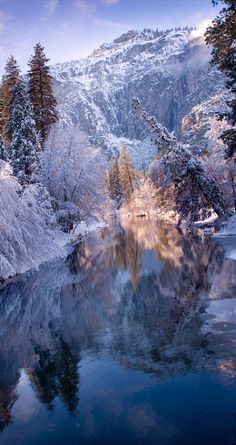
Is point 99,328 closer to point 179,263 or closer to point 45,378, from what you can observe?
point 45,378

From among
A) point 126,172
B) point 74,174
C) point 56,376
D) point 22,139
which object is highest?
point 22,139

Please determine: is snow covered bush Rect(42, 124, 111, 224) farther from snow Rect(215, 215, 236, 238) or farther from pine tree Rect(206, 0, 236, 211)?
pine tree Rect(206, 0, 236, 211)

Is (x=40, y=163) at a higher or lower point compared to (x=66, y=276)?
higher

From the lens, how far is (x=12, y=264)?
22312 millimetres

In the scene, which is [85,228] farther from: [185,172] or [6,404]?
[6,404]

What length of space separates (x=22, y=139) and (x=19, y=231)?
13.4m

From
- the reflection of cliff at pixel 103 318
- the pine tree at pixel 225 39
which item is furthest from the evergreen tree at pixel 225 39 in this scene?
the reflection of cliff at pixel 103 318

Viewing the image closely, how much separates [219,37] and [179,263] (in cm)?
1088

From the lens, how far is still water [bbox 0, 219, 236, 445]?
7.52 meters

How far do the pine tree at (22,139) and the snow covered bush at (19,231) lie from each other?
28.5 feet

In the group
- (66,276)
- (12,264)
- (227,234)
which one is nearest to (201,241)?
(227,234)

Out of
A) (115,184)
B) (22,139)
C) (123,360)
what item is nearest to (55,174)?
(22,139)

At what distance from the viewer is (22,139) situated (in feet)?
110

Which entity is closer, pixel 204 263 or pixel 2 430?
pixel 2 430
